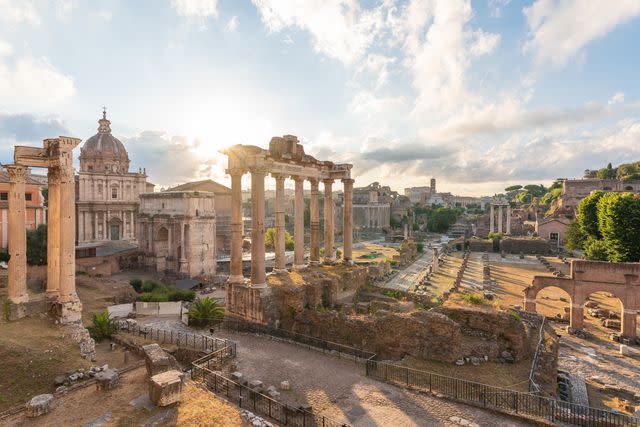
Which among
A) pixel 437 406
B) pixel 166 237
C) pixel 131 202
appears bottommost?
pixel 437 406

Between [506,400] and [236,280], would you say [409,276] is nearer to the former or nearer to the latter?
[236,280]

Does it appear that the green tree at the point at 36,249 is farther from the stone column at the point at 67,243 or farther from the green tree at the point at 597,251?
the green tree at the point at 597,251

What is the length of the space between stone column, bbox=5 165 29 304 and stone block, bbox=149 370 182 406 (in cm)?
1260

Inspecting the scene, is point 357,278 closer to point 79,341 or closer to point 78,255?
point 79,341

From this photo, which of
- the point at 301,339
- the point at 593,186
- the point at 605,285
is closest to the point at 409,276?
the point at 605,285

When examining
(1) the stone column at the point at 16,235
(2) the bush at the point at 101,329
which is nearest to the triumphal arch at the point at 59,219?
(1) the stone column at the point at 16,235

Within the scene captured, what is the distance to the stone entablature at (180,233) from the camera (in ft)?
130

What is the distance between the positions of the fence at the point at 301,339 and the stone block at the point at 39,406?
838cm

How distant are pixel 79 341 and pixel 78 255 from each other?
95.5 feet

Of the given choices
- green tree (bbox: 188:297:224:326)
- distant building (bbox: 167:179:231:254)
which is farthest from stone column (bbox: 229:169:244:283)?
distant building (bbox: 167:179:231:254)

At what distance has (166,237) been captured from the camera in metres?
42.9

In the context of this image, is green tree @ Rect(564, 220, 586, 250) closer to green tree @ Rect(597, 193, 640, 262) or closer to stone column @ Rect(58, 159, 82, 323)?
green tree @ Rect(597, 193, 640, 262)

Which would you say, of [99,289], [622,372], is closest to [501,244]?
[622,372]

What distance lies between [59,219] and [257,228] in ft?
34.1
